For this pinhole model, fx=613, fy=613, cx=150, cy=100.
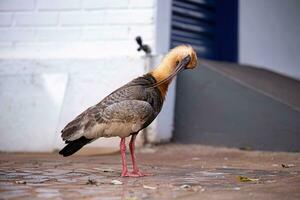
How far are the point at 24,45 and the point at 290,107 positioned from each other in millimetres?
3403

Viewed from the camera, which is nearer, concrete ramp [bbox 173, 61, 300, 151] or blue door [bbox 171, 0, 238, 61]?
concrete ramp [bbox 173, 61, 300, 151]

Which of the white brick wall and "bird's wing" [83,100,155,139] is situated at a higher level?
the white brick wall

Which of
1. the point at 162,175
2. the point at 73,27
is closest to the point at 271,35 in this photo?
the point at 73,27

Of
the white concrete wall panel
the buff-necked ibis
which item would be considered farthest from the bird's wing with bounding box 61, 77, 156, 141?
the white concrete wall panel

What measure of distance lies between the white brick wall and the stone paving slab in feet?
4.57

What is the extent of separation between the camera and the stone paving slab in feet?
12.0

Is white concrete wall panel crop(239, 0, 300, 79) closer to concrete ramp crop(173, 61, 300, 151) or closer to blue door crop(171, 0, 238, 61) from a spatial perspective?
blue door crop(171, 0, 238, 61)

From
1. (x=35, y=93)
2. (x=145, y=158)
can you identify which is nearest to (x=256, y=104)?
(x=145, y=158)

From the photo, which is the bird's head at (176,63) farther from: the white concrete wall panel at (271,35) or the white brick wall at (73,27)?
the white concrete wall panel at (271,35)

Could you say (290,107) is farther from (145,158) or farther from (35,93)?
(35,93)

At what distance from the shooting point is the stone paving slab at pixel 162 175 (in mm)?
3648

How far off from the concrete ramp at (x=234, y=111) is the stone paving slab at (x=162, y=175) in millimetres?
242

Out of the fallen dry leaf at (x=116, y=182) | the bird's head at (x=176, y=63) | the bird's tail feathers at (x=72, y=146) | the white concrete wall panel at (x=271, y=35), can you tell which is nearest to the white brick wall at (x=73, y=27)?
the white concrete wall panel at (x=271, y=35)

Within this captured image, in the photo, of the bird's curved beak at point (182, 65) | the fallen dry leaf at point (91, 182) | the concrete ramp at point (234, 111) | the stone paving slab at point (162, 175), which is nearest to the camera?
the stone paving slab at point (162, 175)
